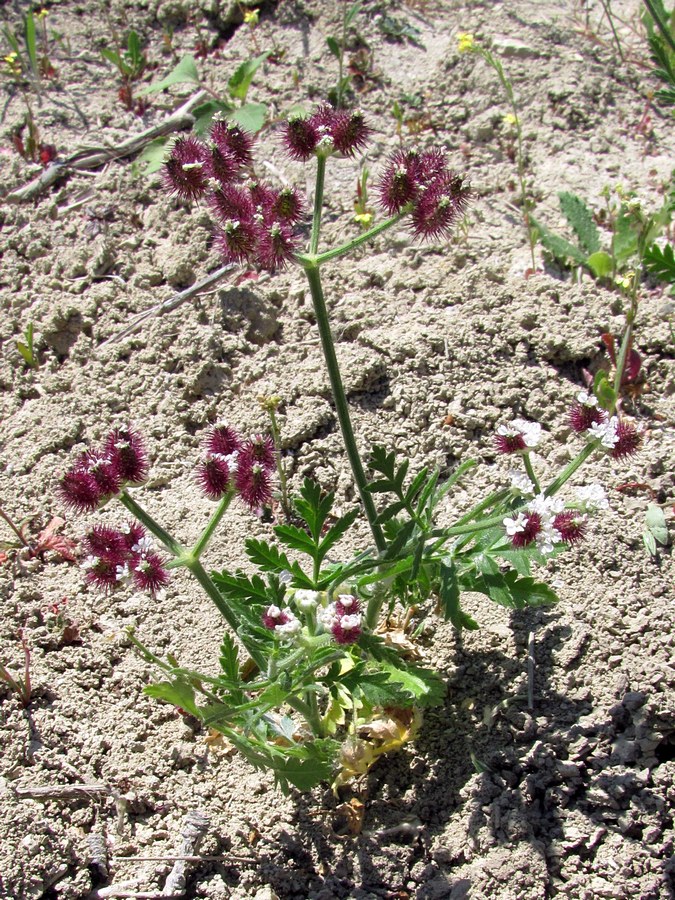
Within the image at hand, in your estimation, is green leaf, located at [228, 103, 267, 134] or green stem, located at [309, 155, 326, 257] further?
green leaf, located at [228, 103, 267, 134]

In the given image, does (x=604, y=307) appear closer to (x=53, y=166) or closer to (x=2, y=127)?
(x=53, y=166)

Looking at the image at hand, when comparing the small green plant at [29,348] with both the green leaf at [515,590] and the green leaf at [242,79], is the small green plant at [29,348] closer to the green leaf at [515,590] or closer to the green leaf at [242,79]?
the green leaf at [242,79]

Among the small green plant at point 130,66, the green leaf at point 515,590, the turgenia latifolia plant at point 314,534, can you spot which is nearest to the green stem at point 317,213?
the turgenia latifolia plant at point 314,534

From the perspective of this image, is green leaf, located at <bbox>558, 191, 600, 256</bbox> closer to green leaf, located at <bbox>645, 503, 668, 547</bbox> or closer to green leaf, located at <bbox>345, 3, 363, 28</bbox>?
green leaf, located at <bbox>645, 503, 668, 547</bbox>

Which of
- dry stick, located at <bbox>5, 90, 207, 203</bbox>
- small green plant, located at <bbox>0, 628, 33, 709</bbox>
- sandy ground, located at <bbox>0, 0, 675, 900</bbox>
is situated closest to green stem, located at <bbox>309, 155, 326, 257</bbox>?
sandy ground, located at <bbox>0, 0, 675, 900</bbox>

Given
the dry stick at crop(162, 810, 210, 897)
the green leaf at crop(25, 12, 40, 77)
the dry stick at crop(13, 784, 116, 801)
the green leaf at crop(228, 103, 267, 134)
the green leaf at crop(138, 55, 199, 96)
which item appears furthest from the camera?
the green leaf at crop(25, 12, 40, 77)

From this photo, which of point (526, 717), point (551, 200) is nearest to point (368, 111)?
point (551, 200)

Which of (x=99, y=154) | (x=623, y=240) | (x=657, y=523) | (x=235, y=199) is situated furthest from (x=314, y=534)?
(x=99, y=154)

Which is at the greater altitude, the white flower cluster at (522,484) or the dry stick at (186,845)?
the white flower cluster at (522,484)
